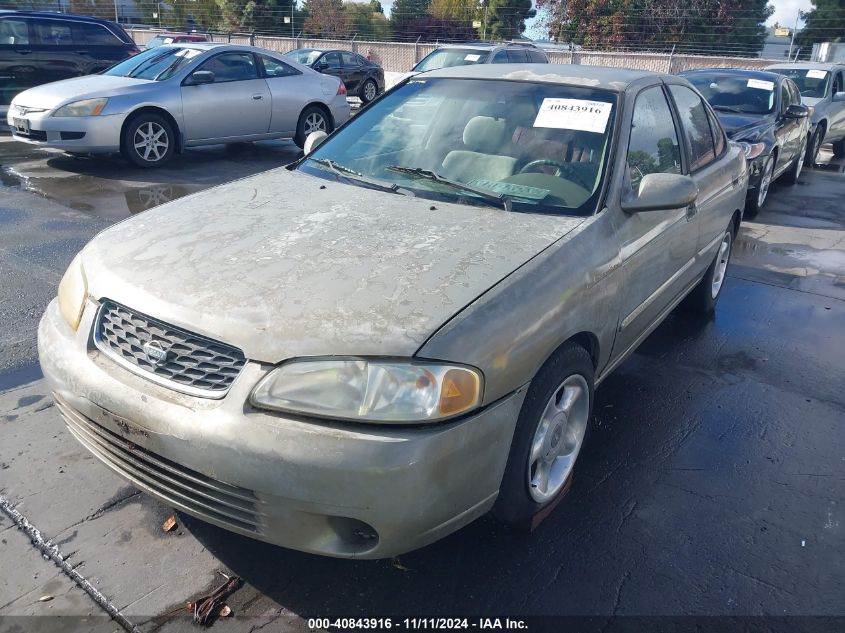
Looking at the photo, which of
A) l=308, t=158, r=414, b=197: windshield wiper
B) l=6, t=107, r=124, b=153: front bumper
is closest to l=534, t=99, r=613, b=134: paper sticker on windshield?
l=308, t=158, r=414, b=197: windshield wiper

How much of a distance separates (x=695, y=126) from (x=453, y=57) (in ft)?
34.4

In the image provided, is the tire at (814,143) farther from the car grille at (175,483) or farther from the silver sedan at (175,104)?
the car grille at (175,483)

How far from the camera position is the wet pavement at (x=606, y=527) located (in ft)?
7.97

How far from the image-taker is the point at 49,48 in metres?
11.6

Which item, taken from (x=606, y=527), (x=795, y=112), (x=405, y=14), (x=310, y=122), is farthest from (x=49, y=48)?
(x=405, y=14)

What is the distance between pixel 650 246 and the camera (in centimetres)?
335

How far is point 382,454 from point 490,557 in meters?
0.88

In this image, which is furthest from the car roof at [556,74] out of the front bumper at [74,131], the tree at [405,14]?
the tree at [405,14]

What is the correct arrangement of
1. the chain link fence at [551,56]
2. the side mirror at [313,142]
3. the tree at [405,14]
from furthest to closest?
1. the tree at [405,14]
2. the chain link fence at [551,56]
3. the side mirror at [313,142]

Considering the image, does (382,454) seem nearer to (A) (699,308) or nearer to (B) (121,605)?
(B) (121,605)

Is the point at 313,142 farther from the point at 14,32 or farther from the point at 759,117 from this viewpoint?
the point at 14,32

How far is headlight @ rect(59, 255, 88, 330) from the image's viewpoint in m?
2.58

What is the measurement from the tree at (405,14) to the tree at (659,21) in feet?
29.9

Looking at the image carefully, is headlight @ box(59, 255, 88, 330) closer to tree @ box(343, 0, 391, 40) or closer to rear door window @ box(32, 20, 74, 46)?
rear door window @ box(32, 20, 74, 46)
